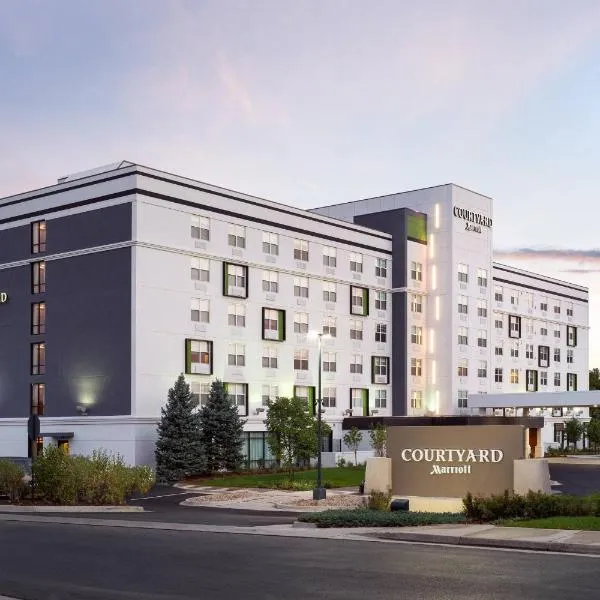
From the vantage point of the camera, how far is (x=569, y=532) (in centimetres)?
2231

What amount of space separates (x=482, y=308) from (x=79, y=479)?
186 feet

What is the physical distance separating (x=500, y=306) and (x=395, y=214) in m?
21.3

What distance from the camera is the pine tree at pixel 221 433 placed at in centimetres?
5841

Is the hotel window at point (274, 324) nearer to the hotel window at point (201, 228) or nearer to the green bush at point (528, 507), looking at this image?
the hotel window at point (201, 228)

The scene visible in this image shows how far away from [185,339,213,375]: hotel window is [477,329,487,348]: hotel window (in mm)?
31402

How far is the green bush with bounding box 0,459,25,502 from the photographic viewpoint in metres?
37.1

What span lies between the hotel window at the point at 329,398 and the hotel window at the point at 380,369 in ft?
16.9

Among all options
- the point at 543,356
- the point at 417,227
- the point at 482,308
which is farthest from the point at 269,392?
the point at 543,356

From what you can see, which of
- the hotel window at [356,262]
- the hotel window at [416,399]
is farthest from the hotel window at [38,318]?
the hotel window at [416,399]

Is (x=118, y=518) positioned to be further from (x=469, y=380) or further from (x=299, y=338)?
(x=469, y=380)

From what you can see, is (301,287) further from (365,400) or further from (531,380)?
(531,380)

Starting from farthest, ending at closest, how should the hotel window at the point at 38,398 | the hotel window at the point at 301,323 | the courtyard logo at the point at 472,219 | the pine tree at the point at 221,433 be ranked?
the courtyard logo at the point at 472,219, the hotel window at the point at 301,323, the hotel window at the point at 38,398, the pine tree at the point at 221,433

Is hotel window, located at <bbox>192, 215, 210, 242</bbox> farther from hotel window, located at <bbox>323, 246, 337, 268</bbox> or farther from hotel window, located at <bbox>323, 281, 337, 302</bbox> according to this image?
hotel window, located at <bbox>323, 281, 337, 302</bbox>

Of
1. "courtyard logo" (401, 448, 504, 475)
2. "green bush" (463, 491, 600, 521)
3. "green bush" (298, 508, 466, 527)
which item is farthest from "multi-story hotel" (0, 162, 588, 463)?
"green bush" (463, 491, 600, 521)
